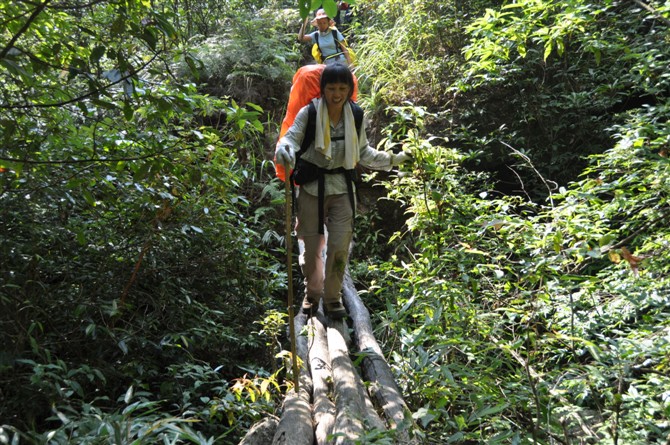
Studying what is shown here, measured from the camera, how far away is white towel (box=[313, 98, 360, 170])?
4211 mm

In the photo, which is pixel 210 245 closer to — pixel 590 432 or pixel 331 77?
pixel 331 77

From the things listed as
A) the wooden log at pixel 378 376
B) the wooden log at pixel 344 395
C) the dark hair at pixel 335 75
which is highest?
the dark hair at pixel 335 75

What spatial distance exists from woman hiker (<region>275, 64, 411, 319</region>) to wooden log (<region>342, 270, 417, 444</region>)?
319 millimetres

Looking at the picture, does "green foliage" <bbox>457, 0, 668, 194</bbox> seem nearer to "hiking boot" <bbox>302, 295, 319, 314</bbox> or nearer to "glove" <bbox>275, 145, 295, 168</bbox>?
"hiking boot" <bbox>302, 295, 319, 314</bbox>

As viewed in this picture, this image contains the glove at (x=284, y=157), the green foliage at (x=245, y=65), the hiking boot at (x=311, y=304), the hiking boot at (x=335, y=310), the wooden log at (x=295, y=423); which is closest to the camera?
the wooden log at (x=295, y=423)

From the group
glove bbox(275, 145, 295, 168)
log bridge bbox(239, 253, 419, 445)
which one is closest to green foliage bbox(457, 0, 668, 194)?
glove bbox(275, 145, 295, 168)

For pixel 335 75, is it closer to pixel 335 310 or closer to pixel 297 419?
pixel 335 310

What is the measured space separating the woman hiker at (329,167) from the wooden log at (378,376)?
0.32 meters

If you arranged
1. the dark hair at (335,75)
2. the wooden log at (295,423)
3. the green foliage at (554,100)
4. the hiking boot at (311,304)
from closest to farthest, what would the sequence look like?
the wooden log at (295,423)
the dark hair at (335,75)
the hiking boot at (311,304)
the green foliage at (554,100)

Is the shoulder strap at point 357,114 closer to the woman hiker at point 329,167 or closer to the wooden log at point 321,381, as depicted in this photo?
the woman hiker at point 329,167

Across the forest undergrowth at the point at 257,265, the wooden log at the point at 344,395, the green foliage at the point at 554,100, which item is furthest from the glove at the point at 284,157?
the green foliage at the point at 554,100

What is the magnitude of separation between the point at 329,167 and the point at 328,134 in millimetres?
313

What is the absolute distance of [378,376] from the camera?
369 cm

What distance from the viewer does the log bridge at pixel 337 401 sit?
2.75m
